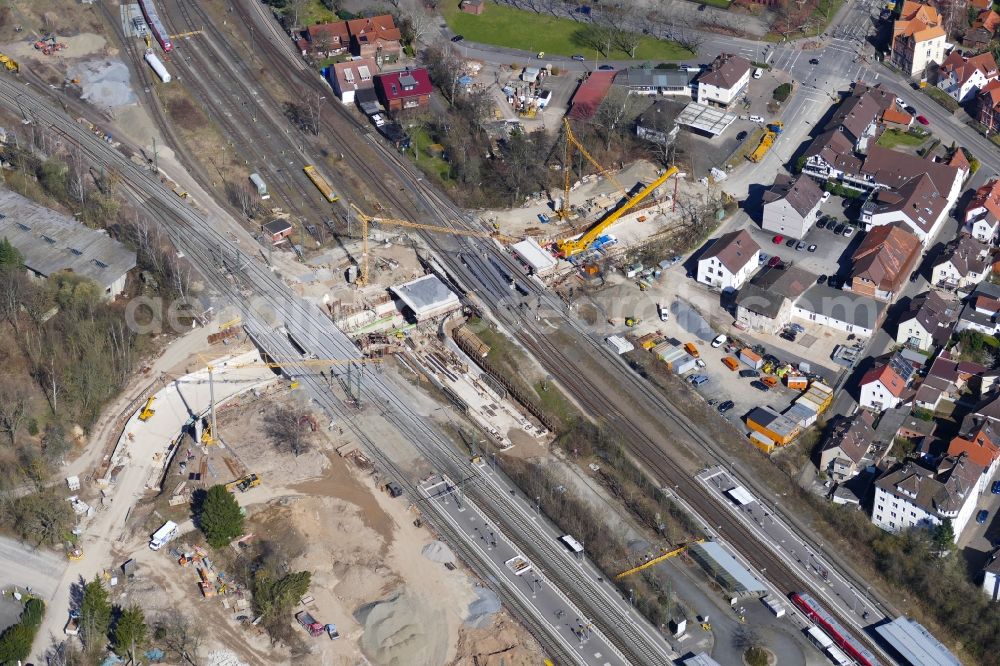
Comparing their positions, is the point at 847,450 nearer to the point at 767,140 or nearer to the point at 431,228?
the point at 431,228

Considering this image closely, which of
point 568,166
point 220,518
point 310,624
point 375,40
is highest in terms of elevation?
point 568,166

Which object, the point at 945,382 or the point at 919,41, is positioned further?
the point at 919,41

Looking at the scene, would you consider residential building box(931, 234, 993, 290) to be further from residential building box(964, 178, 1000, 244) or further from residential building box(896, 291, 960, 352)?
residential building box(896, 291, 960, 352)

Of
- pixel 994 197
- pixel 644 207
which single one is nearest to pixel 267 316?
pixel 644 207

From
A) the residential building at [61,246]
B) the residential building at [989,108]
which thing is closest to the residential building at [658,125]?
the residential building at [989,108]

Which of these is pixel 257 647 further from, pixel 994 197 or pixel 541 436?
pixel 994 197

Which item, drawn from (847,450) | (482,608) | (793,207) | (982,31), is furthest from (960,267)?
(482,608)
